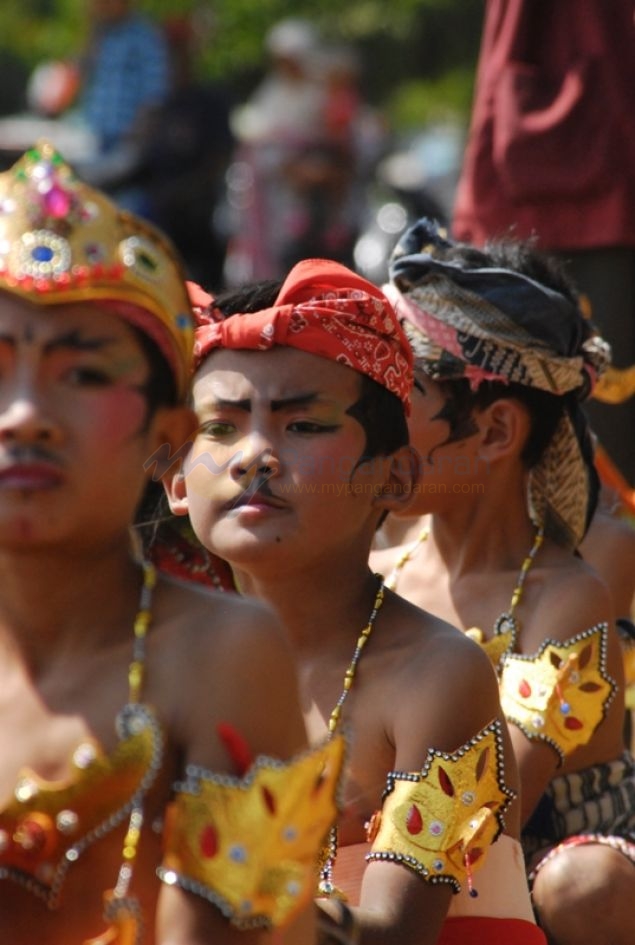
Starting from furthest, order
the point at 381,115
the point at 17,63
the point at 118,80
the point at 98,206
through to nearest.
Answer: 1. the point at 17,63
2. the point at 381,115
3. the point at 118,80
4. the point at 98,206

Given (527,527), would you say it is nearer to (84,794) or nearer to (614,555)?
(614,555)

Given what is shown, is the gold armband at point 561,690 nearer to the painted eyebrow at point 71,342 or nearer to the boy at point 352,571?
the boy at point 352,571

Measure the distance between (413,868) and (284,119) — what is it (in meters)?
12.3

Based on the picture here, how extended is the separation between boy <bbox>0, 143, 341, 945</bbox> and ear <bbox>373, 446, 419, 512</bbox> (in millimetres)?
1099

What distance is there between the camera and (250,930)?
2260mm

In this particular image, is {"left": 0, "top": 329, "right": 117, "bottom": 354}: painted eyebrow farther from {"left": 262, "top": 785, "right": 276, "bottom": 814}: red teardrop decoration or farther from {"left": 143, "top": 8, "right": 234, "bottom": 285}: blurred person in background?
{"left": 143, "top": 8, "right": 234, "bottom": 285}: blurred person in background

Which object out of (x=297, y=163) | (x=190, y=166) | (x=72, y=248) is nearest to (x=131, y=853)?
(x=72, y=248)

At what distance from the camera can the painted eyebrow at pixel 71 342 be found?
2234 mm

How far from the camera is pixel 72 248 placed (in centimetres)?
222

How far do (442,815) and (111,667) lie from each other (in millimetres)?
896

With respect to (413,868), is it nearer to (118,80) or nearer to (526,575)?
(526,575)

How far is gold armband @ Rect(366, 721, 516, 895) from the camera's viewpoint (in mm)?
3025

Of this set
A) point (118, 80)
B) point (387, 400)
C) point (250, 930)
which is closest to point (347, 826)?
point (387, 400)

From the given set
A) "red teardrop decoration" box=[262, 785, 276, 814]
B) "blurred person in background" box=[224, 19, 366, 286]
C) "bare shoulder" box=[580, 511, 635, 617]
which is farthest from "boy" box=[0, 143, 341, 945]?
"blurred person in background" box=[224, 19, 366, 286]
